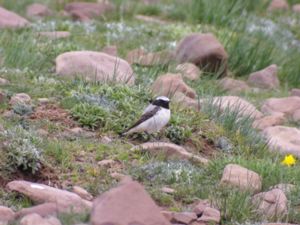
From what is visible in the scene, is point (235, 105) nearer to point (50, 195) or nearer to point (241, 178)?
point (241, 178)

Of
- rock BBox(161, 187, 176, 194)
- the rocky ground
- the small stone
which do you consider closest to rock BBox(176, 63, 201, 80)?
the rocky ground

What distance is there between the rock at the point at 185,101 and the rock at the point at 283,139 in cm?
61

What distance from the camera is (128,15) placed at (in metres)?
12.4

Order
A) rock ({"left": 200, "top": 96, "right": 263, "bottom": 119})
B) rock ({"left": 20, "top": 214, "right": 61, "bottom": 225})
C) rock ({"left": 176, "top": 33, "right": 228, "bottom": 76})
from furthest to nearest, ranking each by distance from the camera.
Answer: rock ({"left": 176, "top": 33, "right": 228, "bottom": 76}) < rock ({"left": 200, "top": 96, "right": 263, "bottom": 119}) < rock ({"left": 20, "top": 214, "right": 61, "bottom": 225})

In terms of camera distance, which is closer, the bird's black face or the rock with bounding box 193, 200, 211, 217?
the rock with bounding box 193, 200, 211, 217

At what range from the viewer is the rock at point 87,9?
12.0 meters

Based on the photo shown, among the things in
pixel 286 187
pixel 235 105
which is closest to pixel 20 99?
pixel 235 105

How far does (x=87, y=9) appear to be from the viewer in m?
12.2

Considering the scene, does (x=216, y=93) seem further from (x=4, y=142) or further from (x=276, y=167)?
(x=4, y=142)

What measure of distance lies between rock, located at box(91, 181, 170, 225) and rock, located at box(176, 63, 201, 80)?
4435mm

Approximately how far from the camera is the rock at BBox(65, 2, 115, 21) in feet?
39.4

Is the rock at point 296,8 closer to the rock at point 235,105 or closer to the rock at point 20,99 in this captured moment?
the rock at point 235,105

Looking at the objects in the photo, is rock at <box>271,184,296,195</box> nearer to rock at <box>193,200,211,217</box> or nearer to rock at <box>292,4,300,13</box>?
rock at <box>193,200,211,217</box>

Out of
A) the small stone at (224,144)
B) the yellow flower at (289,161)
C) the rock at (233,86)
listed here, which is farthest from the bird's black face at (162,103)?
the rock at (233,86)
